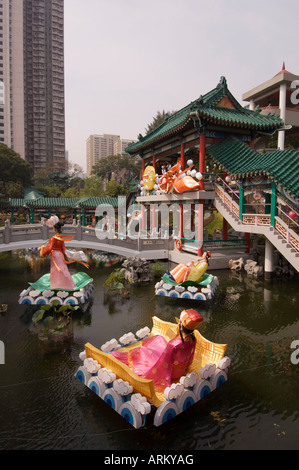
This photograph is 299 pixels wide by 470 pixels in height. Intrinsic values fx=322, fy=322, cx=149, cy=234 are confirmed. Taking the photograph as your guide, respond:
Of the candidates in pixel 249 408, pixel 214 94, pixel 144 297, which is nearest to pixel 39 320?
pixel 144 297

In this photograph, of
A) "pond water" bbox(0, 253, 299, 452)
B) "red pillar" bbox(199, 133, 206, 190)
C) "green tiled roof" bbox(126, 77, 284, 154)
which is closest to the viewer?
"pond water" bbox(0, 253, 299, 452)

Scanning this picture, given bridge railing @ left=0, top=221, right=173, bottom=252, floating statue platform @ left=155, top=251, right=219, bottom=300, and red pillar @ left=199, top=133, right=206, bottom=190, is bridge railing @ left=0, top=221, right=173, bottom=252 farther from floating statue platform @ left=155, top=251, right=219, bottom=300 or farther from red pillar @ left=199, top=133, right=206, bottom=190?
floating statue platform @ left=155, top=251, right=219, bottom=300

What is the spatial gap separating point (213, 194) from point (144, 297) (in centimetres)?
647

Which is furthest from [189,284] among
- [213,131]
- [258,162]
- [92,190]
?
[92,190]

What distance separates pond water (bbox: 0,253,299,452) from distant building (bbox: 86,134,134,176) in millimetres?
100755

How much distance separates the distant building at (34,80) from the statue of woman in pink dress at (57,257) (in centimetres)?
5386

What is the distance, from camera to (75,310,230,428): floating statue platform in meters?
4.77

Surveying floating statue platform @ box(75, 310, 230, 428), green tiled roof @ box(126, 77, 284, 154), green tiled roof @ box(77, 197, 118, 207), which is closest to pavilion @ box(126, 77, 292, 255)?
green tiled roof @ box(126, 77, 284, 154)

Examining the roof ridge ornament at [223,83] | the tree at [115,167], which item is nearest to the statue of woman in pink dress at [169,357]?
the roof ridge ornament at [223,83]

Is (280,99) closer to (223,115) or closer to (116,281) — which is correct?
(223,115)

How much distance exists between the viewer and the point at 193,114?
13.8 metres

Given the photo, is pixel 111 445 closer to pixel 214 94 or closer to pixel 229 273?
pixel 229 273

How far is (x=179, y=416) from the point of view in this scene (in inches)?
201

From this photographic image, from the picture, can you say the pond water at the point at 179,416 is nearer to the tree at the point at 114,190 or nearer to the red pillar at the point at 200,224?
the red pillar at the point at 200,224
